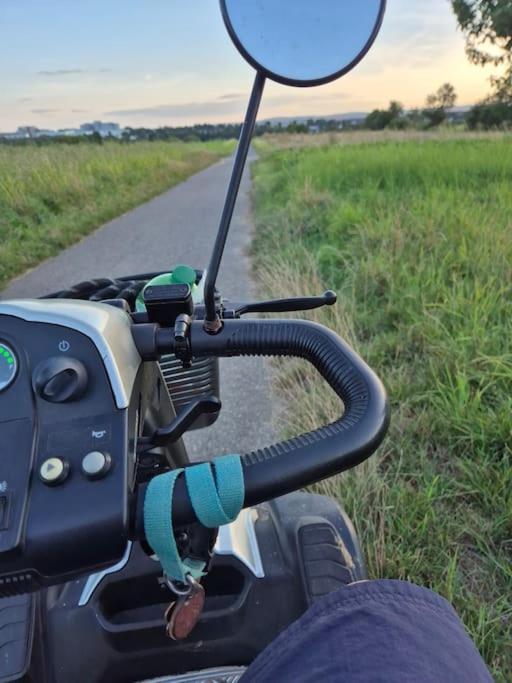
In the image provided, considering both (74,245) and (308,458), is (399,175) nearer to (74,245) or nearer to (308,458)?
(74,245)

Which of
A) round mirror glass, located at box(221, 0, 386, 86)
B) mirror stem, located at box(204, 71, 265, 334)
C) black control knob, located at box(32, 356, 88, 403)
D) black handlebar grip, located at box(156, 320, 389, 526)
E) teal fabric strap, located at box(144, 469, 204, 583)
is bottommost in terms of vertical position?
teal fabric strap, located at box(144, 469, 204, 583)

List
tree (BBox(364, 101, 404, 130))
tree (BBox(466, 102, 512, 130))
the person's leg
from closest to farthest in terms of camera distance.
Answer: the person's leg, tree (BBox(466, 102, 512, 130)), tree (BBox(364, 101, 404, 130))

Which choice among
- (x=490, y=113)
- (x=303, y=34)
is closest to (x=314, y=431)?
(x=303, y=34)

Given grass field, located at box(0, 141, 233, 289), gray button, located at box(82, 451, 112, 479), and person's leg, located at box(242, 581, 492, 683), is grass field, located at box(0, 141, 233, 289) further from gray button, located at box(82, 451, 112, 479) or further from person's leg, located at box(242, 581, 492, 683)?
person's leg, located at box(242, 581, 492, 683)

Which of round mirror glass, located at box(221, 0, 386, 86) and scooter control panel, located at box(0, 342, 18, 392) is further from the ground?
round mirror glass, located at box(221, 0, 386, 86)

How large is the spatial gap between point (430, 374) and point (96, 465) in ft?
7.05

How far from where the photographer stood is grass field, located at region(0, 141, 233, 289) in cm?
587

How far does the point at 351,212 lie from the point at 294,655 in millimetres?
4672

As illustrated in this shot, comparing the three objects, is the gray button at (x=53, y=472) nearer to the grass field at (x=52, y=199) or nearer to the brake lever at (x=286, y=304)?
the brake lever at (x=286, y=304)

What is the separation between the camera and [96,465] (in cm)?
54

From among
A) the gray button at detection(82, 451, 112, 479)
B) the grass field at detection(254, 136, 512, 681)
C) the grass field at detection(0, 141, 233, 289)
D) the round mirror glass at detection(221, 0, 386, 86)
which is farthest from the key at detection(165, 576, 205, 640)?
the grass field at detection(0, 141, 233, 289)

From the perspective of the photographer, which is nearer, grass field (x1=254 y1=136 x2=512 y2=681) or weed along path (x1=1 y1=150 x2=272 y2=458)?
grass field (x1=254 y1=136 x2=512 y2=681)

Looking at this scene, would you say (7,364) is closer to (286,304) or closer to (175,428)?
(175,428)

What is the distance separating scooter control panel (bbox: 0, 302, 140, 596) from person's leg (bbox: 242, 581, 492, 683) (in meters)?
0.20
